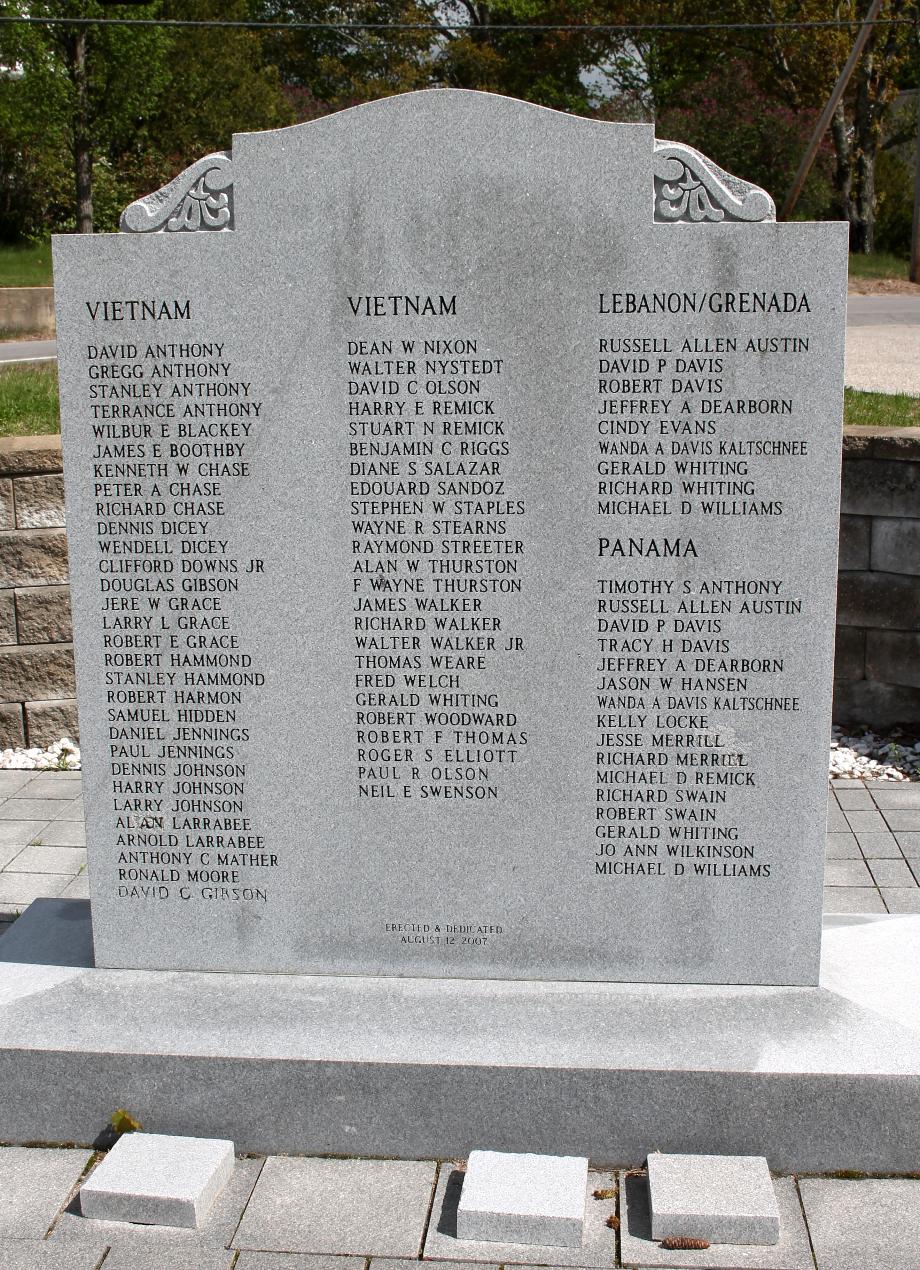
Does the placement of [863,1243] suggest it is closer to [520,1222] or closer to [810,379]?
[520,1222]

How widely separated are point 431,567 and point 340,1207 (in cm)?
177

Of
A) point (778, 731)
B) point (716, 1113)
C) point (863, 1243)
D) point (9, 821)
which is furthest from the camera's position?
point (9, 821)

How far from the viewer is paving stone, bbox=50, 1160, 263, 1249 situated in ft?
10.5

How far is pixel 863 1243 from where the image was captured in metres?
3.14

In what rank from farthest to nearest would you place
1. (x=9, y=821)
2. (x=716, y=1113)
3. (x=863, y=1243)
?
(x=9, y=821), (x=716, y=1113), (x=863, y=1243)

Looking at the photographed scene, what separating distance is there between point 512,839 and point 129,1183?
1.40 metres

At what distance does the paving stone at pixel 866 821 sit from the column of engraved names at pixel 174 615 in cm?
316

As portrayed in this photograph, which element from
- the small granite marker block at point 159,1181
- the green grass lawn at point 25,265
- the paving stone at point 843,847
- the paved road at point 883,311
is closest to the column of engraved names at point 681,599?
the small granite marker block at point 159,1181

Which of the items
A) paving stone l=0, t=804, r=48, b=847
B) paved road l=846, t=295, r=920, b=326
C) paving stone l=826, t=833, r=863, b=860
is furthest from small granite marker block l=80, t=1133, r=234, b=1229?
paved road l=846, t=295, r=920, b=326

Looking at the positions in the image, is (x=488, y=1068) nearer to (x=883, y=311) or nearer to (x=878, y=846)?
(x=878, y=846)

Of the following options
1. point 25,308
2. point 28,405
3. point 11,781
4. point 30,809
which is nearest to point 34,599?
point 11,781

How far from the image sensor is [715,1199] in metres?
3.19

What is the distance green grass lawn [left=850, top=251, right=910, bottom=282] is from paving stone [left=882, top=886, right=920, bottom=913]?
21186 mm

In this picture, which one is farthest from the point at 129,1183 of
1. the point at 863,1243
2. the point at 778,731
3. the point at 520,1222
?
the point at 778,731
